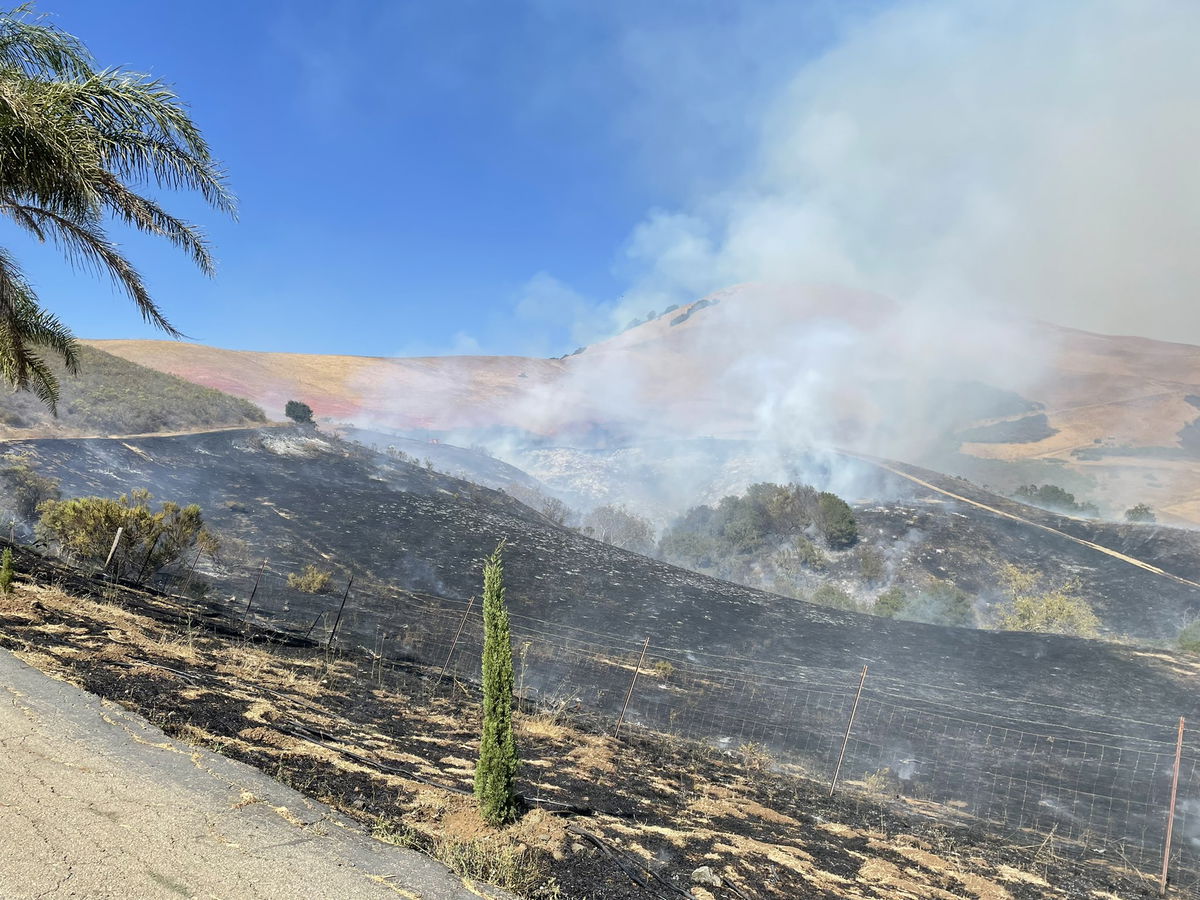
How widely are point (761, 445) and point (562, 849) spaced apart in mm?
48035

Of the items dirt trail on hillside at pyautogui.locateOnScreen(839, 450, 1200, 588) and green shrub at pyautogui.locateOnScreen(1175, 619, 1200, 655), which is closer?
green shrub at pyautogui.locateOnScreen(1175, 619, 1200, 655)

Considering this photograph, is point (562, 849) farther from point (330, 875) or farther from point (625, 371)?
point (625, 371)

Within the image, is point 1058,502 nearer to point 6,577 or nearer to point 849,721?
point 849,721

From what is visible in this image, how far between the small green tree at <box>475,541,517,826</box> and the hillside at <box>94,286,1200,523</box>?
4759cm

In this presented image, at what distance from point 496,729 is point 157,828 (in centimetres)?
208

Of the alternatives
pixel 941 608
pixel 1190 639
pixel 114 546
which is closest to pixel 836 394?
pixel 941 608

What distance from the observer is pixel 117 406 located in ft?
83.1

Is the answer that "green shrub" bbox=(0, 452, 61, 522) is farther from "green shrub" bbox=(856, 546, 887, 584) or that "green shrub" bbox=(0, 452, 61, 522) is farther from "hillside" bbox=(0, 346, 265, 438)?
"green shrub" bbox=(856, 546, 887, 584)

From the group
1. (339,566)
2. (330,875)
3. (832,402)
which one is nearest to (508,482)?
(339,566)

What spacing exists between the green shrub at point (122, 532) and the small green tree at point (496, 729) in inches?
396

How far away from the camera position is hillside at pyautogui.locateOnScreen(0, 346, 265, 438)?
2247cm

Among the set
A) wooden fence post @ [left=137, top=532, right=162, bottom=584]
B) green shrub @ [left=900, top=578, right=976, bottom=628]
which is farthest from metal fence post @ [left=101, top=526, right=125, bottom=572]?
green shrub @ [left=900, top=578, right=976, bottom=628]

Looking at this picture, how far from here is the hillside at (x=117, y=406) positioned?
73.7ft

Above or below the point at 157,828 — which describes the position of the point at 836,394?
above
